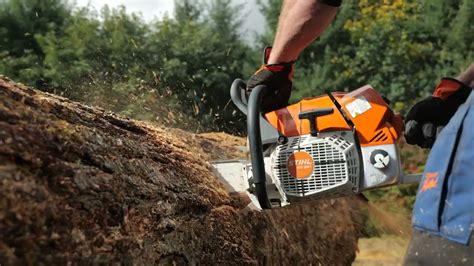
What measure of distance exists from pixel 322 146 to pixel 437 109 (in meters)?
0.67

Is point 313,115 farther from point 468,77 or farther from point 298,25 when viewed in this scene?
point 468,77

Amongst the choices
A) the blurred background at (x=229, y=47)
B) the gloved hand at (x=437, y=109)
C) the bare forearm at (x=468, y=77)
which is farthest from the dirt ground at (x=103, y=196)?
the blurred background at (x=229, y=47)

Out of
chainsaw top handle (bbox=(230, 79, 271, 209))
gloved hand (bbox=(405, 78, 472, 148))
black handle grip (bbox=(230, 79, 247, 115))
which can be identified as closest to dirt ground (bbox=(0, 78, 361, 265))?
chainsaw top handle (bbox=(230, 79, 271, 209))

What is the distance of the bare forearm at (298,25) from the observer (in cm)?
247

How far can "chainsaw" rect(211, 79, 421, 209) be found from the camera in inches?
108

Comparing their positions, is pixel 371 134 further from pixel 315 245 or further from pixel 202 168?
pixel 315 245

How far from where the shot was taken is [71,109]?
2469 millimetres

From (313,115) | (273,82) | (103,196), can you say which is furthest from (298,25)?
(103,196)

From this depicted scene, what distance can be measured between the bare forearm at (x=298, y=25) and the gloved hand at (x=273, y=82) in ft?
0.12

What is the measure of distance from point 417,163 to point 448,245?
908 cm

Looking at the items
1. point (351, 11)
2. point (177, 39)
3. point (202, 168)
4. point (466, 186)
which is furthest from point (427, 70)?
point (466, 186)

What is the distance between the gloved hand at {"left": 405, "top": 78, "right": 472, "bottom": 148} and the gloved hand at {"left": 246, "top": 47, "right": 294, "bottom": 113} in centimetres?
68

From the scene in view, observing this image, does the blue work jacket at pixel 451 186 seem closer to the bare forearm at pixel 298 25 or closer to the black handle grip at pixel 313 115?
the bare forearm at pixel 298 25

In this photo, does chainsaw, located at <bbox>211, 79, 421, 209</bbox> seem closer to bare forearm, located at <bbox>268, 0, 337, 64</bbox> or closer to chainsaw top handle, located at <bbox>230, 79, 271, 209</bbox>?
chainsaw top handle, located at <bbox>230, 79, 271, 209</bbox>
